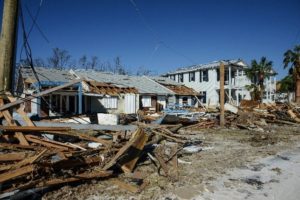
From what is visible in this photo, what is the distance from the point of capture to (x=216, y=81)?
38.1 m

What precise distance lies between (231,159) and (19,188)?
610 centimetres

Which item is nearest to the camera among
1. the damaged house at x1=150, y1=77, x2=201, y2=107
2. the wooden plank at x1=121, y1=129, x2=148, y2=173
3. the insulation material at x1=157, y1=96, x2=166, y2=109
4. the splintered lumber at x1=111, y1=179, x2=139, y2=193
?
the splintered lumber at x1=111, y1=179, x2=139, y2=193

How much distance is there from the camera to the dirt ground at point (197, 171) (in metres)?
5.30

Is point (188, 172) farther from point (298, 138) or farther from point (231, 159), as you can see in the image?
point (298, 138)

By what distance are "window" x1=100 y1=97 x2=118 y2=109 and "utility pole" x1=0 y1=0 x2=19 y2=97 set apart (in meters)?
22.0

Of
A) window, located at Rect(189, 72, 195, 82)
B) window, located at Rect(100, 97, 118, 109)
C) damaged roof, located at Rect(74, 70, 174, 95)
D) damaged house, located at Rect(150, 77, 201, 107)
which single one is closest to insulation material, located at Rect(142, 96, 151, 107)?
damaged roof, located at Rect(74, 70, 174, 95)

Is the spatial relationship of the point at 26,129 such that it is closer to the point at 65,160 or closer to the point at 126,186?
the point at 65,160

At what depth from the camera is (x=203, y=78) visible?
131 feet

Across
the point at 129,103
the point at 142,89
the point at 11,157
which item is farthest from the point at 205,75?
the point at 11,157

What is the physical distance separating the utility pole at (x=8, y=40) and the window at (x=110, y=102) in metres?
22.0

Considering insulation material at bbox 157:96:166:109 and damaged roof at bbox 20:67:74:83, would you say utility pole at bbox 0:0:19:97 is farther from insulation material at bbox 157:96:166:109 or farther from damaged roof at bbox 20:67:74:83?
insulation material at bbox 157:96:166:109

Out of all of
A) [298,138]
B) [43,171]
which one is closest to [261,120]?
[298,138]

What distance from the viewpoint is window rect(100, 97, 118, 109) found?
95.4 ft

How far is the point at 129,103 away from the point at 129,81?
546 centimetres
